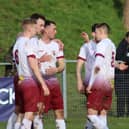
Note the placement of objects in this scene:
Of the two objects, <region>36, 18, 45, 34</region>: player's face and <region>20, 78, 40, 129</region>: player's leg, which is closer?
<region>20, 78, 40, 129</region>: player's leg

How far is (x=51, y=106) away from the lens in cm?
1341

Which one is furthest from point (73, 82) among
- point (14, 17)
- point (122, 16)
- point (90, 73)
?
point (122, 16)

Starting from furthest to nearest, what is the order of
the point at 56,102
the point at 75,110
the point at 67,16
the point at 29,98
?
the point at 67,16
the point at 75,110
the point at 56,102
the point at 29,98

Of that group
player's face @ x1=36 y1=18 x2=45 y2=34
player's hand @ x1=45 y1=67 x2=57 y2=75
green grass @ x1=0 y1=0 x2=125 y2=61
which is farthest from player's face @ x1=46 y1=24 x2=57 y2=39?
green grass @ x1=0 y1=0 x2=125 y2=61

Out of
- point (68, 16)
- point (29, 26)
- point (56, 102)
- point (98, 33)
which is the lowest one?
point (56, 102)

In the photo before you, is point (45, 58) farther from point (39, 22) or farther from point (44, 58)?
point (39, 22)

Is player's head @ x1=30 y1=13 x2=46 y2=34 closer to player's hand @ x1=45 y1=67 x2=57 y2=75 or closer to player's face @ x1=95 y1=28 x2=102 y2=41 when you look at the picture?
player's hand @ x1=45 y1=67 x2=57 y2=75

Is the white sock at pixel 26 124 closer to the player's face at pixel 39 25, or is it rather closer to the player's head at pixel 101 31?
the player's face at pixel 39 25

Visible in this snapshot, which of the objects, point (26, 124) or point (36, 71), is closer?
point (36, 71)

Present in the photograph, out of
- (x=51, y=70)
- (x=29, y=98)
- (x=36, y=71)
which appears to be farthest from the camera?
(x=51, y=70)

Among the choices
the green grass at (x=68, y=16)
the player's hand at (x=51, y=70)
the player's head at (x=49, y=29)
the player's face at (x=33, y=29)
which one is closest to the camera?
the player's face at (x=33, y=29)

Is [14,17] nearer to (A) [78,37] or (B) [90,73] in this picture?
(A) [78,37]

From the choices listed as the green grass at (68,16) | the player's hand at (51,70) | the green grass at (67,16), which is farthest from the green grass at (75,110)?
the green grass at (67,16)

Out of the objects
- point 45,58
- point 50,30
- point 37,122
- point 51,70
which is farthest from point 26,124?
point 50,30
